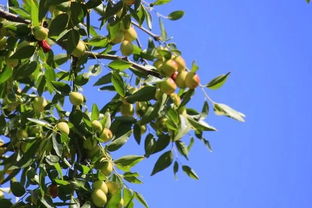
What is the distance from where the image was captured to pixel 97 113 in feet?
7.10

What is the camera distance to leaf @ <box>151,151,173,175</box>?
6.47 ft

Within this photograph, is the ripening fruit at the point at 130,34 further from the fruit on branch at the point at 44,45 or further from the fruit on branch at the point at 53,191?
the fruit on branch at the point at 53,191

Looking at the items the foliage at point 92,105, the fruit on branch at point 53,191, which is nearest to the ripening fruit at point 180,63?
the foliage at point 92,105

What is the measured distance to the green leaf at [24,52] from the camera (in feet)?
6.57

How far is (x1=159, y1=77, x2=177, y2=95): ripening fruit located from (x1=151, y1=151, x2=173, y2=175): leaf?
237mm

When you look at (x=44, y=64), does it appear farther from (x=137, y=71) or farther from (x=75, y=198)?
(x=75, y=198)

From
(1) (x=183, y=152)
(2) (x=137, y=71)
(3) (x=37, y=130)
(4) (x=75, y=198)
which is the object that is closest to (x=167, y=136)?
(1) (x=183, y=152)

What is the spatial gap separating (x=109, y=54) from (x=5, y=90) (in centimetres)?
40

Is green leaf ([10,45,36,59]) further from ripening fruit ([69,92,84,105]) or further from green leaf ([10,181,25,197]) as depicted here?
green leaf ([10,181,25,197])

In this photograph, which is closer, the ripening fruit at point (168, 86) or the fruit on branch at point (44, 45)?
the ripening fruit at point (168, 86)

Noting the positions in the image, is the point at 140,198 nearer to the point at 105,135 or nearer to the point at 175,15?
the point at 105,135

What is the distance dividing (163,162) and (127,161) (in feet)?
0.72

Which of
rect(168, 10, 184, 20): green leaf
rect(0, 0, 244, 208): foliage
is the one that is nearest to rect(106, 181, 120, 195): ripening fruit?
rect(0, 0, 244, 208): foliage

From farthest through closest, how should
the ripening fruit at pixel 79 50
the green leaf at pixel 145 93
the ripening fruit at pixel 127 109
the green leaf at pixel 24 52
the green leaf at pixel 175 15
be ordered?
the green leaf at pixel 175 15 < the ripening fruit at pixel 127 109 < the ripening fruit at pixel 79 50 < the green leaf at pixel 24 52 < the green leaf at pixel 145 93
